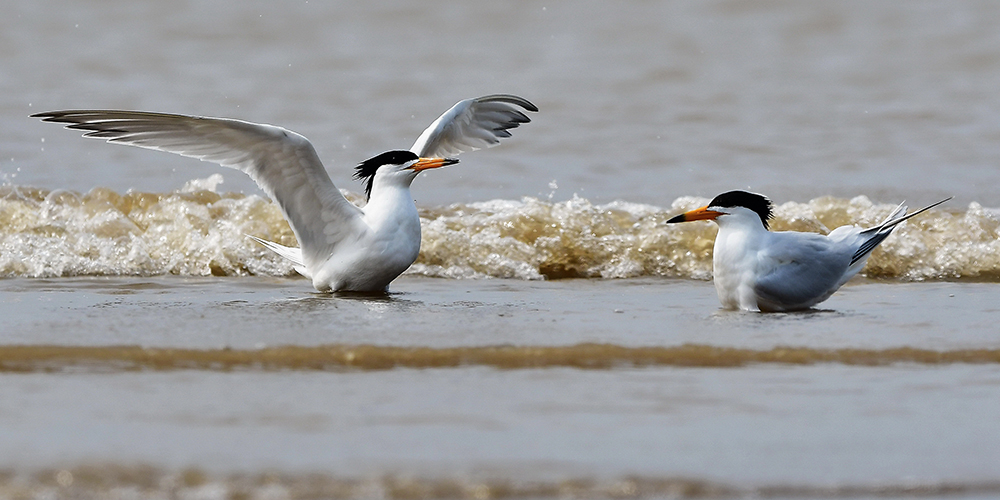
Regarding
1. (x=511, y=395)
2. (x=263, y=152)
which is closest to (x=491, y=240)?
(x=263, y=152)

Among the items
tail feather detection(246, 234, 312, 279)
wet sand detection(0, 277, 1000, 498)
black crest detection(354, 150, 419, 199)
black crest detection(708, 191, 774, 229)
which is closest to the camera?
wet sand detection(0, 277, 1000, 498)

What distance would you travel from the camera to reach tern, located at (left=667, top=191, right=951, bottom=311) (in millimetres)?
4875

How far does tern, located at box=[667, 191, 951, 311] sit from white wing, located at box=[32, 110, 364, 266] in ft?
5.45

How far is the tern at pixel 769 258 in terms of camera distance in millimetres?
4875

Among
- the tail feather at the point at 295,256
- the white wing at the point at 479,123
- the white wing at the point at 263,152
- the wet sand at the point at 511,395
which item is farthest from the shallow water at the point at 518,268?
the white wing at the point at 479,123

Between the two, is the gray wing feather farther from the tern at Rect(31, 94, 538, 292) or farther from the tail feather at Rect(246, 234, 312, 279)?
the tail feather at Rect(246, 234, 312, 279)

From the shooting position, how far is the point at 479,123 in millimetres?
6867

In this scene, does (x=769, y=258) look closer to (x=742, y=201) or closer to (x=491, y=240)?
(x=742, y=201)

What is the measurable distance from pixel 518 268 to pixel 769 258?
2.00 m

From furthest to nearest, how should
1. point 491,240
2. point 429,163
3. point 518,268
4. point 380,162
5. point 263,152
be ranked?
point 491,240
point 518,268
point 380,162
point 429,163
point 263,152

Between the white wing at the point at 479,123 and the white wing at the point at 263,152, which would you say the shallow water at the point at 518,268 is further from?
the white wing at the point at 479,123

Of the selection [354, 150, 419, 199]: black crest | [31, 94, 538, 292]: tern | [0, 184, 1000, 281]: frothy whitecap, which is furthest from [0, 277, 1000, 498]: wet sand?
[0, 184, 1000, 281]: frothy whitecap

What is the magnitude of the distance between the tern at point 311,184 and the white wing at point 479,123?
79cm

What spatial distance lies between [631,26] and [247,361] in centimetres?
1059
